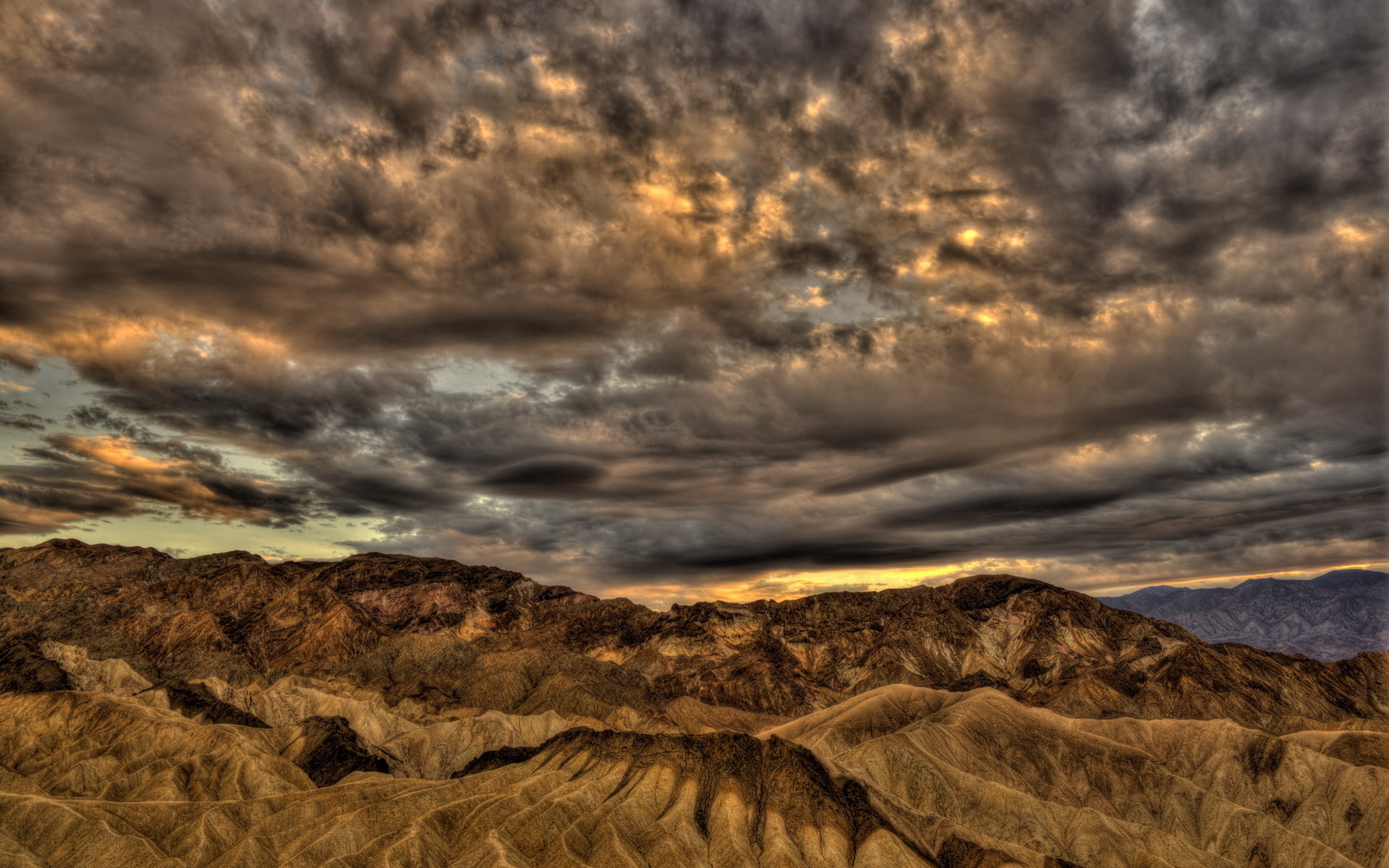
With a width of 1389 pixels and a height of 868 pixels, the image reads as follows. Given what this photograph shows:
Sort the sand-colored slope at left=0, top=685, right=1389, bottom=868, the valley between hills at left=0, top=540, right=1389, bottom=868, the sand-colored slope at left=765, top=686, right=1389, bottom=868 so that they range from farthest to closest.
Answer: the sand-colored slope at left=765, top=686, right=1389, bottom=868 → the valley between hills at left=0, top=540, right=1389, bottom=868 → the sand-colored slope at left=0, top=685, right=1389, bottom=868

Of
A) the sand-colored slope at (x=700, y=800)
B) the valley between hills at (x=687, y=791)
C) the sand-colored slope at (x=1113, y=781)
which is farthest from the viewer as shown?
the sand-colored slope at (x=1113, y=781)

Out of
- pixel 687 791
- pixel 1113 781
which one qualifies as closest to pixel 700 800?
pixel 687 791

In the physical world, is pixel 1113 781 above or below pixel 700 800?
below

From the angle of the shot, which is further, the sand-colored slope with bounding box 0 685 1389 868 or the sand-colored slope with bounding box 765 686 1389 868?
the sand-colored slope with bounding box 765 686 1389 868

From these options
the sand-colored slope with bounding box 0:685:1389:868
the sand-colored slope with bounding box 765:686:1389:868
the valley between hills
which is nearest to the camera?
the sand-colored slope with bounding box 0:685:1389:868

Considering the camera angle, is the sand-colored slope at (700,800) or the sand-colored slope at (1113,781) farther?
the sand-colored slope at (1113,781)

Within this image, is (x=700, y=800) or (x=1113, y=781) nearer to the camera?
(x=700, y=800)

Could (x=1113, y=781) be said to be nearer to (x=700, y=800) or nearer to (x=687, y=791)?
(x=700, y=800)

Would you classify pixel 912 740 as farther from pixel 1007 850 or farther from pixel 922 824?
pixel 1007 850

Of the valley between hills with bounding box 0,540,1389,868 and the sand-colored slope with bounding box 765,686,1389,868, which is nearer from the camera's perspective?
the valley between hills with bounding box 0,540,1389,868

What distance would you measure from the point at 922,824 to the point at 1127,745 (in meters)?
67.4

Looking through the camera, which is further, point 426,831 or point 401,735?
point 401,735

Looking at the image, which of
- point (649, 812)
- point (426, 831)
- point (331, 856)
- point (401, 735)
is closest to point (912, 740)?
point (649, 812)

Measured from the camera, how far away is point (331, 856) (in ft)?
291
